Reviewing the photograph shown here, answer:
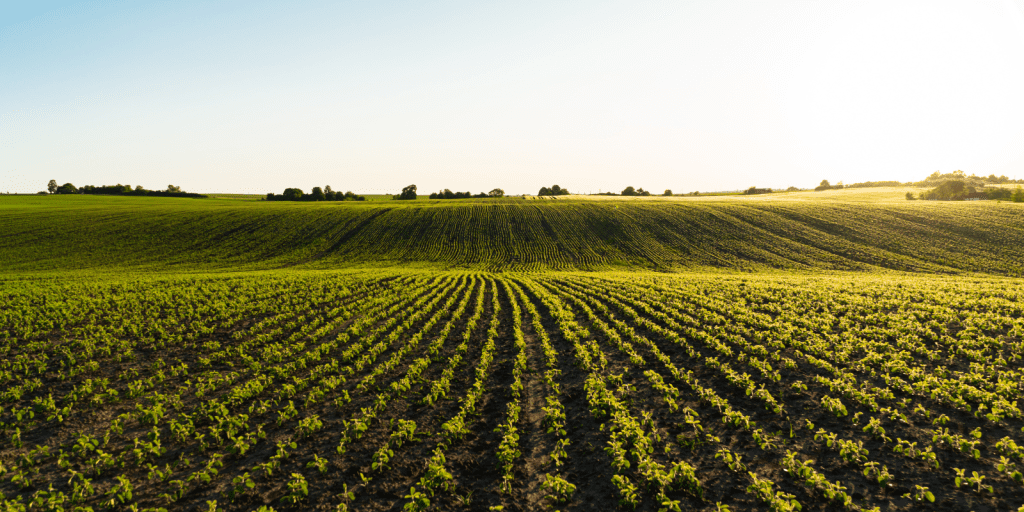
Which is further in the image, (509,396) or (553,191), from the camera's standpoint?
(553,191)

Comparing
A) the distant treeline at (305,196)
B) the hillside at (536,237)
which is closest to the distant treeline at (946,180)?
the hillside at (536,237)

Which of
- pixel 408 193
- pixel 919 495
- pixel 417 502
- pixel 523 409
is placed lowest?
pixel 523 409

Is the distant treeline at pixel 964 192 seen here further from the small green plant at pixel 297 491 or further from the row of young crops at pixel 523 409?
the small green plant at pixel 297 491

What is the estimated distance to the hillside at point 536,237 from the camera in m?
49.2

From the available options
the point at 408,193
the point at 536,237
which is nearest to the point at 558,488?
the point at 536,237

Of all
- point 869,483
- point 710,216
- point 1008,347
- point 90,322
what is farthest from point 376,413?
point 710,216

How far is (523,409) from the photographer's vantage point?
36.7 ft

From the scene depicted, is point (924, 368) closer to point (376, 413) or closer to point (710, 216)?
point (376, 413)

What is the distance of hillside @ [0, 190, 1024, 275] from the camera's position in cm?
4919

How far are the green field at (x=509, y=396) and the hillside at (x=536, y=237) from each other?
77.1 ft

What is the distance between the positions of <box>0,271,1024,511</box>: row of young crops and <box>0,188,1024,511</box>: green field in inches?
2.8

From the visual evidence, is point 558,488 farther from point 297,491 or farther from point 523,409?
point 297,491

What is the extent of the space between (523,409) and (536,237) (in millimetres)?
→ 55842

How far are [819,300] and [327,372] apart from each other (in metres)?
24.7
